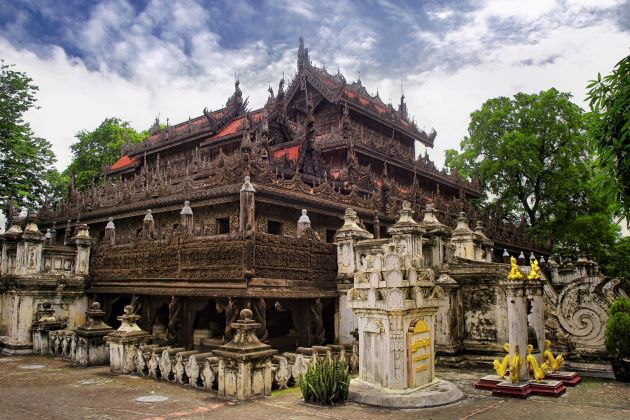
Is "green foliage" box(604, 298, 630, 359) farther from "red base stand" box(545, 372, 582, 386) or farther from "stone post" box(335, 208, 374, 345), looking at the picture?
"stone post" box(335, 208, 374, 345)

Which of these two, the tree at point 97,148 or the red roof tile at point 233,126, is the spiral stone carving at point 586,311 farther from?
the tree at point 97,148

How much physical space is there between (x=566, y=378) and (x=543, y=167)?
96.3 ft

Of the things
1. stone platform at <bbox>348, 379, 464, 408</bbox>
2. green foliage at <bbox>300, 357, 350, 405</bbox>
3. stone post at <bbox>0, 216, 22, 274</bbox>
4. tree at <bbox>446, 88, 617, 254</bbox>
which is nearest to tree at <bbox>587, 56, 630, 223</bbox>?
stone platform at <bbox>348, 379, 464, 408</bbox>

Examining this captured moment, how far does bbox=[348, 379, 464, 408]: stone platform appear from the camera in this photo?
7.93 meters

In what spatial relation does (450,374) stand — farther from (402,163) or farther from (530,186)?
(530,186)

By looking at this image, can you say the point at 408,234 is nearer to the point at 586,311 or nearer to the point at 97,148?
the point at 586,311

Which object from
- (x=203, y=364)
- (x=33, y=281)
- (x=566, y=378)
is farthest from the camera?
(x=33, y=281)

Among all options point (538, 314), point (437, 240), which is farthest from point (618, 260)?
point (538, 314)

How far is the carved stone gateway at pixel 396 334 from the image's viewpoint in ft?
26.8

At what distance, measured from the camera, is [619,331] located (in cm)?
991

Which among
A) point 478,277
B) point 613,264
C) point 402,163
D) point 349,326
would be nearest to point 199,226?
point 349,326

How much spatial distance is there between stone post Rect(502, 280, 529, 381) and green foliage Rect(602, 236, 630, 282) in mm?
24085

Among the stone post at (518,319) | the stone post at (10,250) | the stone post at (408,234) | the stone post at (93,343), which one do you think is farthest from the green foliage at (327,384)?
the stone post at (10,250)

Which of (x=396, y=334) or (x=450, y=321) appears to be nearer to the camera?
(x=396, y=334)
